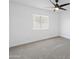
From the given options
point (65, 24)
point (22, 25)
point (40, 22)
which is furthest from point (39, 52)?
point (65, 24)

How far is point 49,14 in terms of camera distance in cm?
769

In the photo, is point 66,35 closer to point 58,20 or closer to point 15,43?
point 58,20

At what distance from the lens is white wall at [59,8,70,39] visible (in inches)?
295

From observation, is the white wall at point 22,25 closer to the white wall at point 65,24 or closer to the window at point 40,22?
the window at point 40,22

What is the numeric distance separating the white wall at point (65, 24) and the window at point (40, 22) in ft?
5.36

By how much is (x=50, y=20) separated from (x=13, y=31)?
12.7 feet

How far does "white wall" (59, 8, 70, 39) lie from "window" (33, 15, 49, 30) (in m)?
1.63

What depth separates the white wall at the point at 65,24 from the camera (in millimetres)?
7502

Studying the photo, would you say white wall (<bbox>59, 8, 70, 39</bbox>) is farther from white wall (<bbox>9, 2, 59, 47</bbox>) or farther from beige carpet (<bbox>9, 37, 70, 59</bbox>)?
beige carpet (<bbox>9, 37, 70, 59</bbox>)

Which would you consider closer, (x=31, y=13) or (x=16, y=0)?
(x=16, y=0)

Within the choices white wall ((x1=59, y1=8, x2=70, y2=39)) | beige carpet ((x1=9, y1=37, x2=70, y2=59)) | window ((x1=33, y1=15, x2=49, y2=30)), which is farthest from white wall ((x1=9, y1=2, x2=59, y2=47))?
white wall ((x1=59, y1=8, x2=70, y2=39))

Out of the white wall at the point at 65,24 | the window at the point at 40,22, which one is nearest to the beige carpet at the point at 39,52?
the window at the point at 40,22
